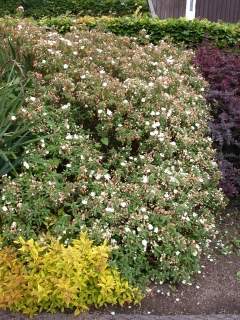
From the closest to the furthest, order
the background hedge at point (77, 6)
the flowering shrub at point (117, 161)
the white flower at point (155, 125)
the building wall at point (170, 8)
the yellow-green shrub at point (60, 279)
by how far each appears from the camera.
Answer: the yellow-green shrub at point (60, 279)
the flowering shrub at point (117, 161)
the white flower at point (155, 125)
the building wall at point (170, 8)
the background hedge at point (77, 6)

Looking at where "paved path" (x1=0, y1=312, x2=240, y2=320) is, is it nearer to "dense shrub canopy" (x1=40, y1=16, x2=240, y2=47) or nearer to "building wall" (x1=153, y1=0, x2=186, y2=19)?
"dense shrub canopy" (x1=40, y1=16, x2=240, y2=47)

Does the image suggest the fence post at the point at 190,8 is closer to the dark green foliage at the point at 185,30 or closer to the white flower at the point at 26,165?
the dark green foliage at the point at 185,30

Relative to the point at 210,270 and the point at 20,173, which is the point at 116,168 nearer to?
the point at 20,173

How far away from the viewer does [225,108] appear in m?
5.35

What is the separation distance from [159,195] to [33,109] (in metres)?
1.17

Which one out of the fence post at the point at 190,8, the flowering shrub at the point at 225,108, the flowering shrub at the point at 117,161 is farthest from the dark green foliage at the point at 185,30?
the flowering shrub at the point at 117,161

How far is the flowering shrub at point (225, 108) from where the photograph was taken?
16.3 ft

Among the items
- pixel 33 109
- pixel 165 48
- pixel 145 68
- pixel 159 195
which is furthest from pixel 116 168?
pixel 165 48

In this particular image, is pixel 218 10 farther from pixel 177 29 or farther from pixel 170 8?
pixel 177 29

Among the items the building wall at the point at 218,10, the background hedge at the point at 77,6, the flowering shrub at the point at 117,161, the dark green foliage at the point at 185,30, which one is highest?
the flowering shrub at the point at 117,161

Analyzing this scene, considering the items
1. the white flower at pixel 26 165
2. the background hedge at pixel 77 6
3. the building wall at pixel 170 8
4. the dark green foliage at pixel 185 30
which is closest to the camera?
the white flower at pixel 26 165

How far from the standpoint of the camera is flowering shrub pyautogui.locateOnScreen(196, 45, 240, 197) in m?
4.98

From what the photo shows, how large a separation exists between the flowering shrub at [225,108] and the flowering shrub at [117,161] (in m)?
0.15

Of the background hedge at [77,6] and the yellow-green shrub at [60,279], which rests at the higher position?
the yellow-green shrub at [60,279]
